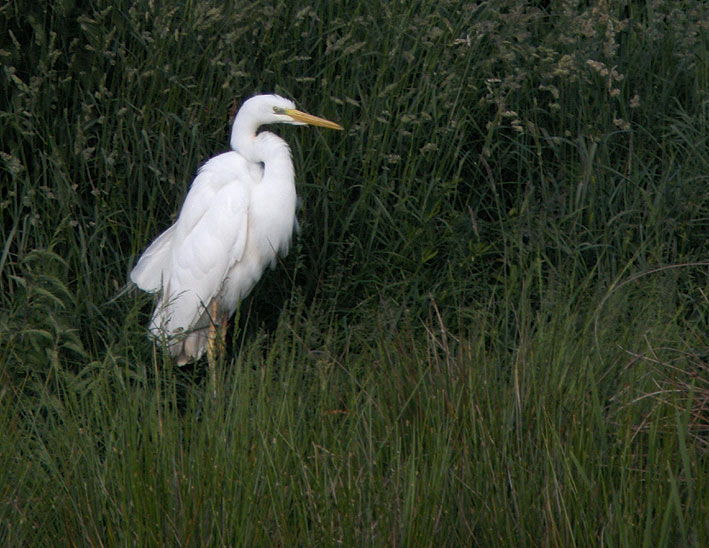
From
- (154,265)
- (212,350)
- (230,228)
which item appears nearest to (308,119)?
(230,228)

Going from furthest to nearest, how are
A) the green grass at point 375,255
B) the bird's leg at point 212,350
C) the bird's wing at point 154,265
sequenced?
the bird's wing at point 154,265 → the bird's leg at point 212,350 → the green grass at point 375,255

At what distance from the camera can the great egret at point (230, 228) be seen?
327cm

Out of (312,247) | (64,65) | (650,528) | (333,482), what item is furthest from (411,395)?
(64,65)

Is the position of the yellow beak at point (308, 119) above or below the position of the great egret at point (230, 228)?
above

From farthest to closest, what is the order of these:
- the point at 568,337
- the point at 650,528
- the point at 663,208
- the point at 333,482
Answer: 1. the point at 663,208
2. the point at 568,337
3. the point at 333,482
4. the point at 650,528

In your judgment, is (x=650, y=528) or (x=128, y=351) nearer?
(x=650, y=528)

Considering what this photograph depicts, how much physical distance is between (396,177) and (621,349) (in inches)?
52.8

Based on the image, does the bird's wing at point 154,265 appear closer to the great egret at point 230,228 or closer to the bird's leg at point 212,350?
the great egret at point 230,228

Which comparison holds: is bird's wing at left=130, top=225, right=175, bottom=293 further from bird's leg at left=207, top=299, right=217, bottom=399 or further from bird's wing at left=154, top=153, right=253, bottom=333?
bird's leg at left=207, top=299, right=217, bottom=399

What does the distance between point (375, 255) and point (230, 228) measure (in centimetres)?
48

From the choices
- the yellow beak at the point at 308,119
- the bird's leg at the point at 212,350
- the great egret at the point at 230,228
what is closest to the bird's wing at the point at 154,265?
the great egret at the point at 230,228

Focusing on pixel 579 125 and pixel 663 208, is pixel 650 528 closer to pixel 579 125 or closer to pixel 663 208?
pixel 663 208

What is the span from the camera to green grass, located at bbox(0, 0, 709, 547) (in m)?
2.04

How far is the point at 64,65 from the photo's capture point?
3543 millimetres
